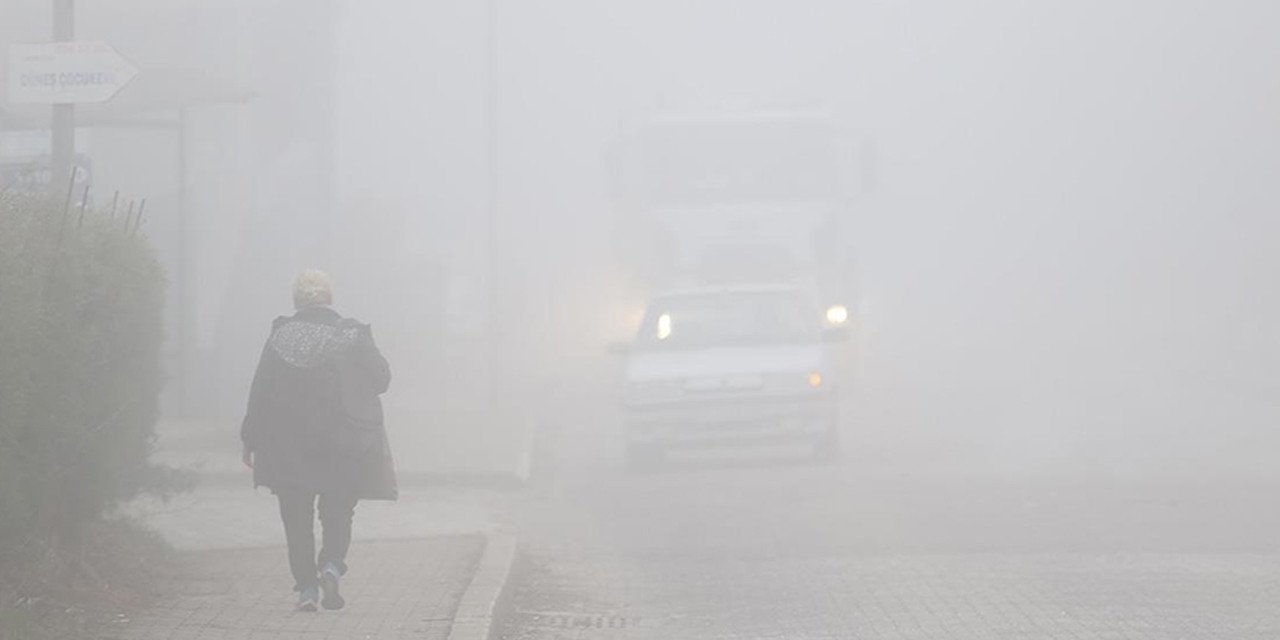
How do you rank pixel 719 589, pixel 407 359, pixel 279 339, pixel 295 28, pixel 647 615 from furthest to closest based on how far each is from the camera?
pixel 407 359, pixel 295 28, pixel 719 589, pixel 647 615, pixel 279 339

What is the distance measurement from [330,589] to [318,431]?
70 centimetres

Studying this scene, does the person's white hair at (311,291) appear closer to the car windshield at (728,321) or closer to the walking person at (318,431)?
the walking person at (318,431)

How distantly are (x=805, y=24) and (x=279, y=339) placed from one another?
57054mm

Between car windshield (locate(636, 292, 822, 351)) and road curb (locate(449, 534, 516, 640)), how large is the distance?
8750 mm

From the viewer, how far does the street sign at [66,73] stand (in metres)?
12.9

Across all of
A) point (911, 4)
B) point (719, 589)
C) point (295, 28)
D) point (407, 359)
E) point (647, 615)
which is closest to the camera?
point (647, 615)

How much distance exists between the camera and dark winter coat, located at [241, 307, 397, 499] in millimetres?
10242

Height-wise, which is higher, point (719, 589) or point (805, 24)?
point (805, 24)

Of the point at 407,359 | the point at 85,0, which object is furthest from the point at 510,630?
the point at 407,359

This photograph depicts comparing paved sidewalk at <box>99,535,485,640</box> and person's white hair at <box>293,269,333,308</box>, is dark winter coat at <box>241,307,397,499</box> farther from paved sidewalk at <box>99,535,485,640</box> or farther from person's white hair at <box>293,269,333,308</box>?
paved sidewalk at <box>99,535,485,640</box>

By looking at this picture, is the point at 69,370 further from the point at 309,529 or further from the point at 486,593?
the point at 486,593

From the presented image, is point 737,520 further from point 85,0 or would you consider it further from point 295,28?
point 295,28

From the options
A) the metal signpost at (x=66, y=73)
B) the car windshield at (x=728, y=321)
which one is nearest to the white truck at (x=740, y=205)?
the car windshield at (x=728, y=321)

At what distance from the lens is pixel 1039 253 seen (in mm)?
60281
